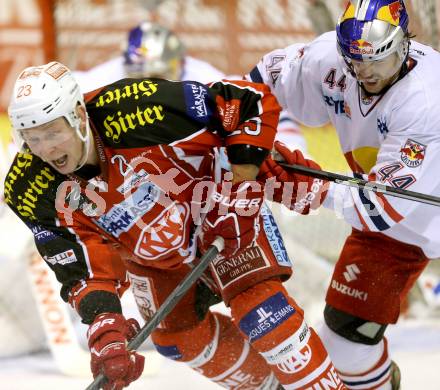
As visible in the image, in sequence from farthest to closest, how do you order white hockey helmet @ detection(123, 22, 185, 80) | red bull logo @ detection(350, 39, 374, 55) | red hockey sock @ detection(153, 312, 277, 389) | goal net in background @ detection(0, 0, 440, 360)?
1. goal net in background @ detection(0, 0, 440, 360)
2. white hockey helmet @ detection(123, 22, 185, 80)
3. red hockey sock @ detection(153, 312, 277, 389)
4. red bull logo @ detection(350, 39, 374, 55)

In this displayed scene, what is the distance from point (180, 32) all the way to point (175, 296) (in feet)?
10.4

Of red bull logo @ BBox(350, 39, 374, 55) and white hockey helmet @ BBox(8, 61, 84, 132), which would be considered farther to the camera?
red bull logo @ BBox(350, 39, 374, 55)

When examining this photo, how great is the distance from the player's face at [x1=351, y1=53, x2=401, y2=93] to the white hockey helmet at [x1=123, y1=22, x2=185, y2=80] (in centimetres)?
208

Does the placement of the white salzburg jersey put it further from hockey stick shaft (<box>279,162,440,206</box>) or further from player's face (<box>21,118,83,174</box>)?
player's face (<box>21,118,83,174</box>)

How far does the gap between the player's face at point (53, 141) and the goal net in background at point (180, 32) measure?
2.34 metres

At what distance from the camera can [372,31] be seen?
2732mm

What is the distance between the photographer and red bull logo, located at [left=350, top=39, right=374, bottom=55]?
107 inches

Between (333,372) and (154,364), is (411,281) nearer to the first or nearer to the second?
(333,372)

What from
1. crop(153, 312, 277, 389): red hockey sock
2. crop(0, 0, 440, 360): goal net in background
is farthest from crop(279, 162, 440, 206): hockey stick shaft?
crop(0, 0, 440, 360): goal net in background

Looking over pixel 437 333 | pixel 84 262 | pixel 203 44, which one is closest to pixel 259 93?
pixel 84 262

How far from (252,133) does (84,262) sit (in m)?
0.61

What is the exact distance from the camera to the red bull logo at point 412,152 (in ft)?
8.93

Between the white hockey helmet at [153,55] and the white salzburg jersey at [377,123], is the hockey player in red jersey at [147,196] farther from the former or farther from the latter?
the white hockey helmet at [153,55]

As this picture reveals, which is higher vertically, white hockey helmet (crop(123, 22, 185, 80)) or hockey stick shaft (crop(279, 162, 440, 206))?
hockey stick shaft (crop(279, 162, 440, 206))
